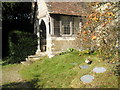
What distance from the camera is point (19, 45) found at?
41.6ft

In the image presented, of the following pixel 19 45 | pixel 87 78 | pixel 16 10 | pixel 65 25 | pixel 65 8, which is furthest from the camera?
pixel 16 10

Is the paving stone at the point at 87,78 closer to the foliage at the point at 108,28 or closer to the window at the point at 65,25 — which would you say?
the foliage at the point at 108,28

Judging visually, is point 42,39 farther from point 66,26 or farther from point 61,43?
point 66,26

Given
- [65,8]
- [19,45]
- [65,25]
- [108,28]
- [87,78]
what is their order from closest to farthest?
1. [108,28]
2. [87,78]
3. [65,8]
4. [65,25]
5. [19,45]

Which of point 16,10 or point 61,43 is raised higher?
point 16,10

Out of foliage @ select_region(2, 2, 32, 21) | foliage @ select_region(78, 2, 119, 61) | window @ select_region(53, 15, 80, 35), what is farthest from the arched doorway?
foliage @ select_region(78, 2, 119, 61)

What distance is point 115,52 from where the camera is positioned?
4445 mm

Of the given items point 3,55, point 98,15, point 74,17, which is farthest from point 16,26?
point 98,15

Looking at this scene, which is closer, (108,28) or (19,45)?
(108,28)

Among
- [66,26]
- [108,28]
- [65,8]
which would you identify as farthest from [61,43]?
[108,28]

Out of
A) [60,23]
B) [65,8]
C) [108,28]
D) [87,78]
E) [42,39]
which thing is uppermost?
[65,8]

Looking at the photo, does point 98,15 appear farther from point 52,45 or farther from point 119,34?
point 52,45

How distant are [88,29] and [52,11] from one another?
704cm

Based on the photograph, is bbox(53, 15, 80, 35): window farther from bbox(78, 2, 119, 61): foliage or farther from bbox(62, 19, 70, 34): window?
A: bbox(78, 2, 119, 61): foliage
